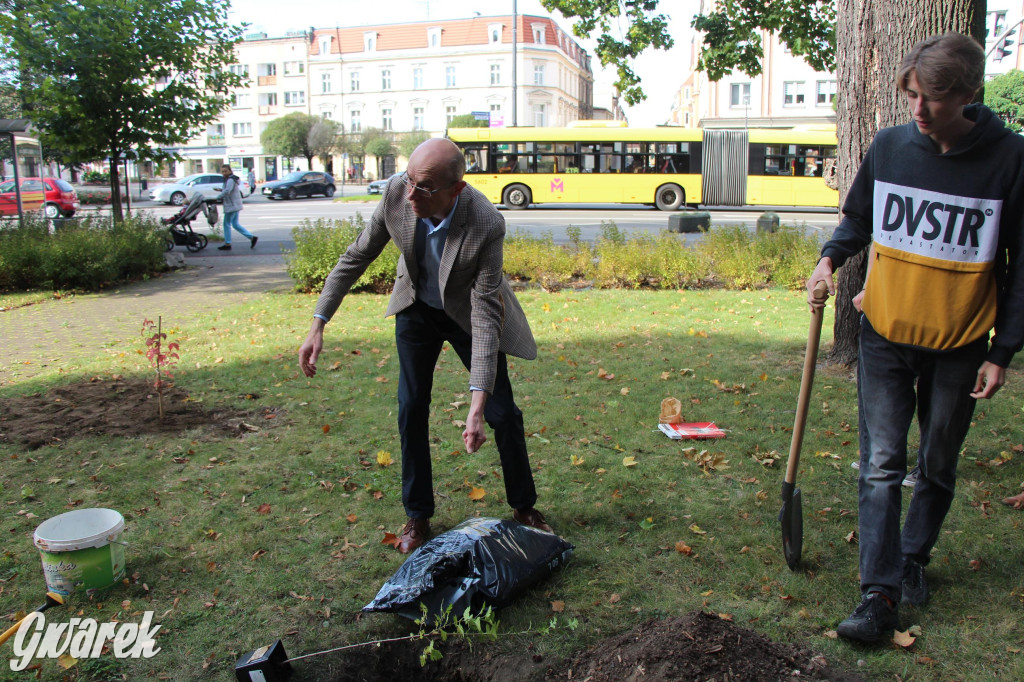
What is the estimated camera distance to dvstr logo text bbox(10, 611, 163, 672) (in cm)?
281

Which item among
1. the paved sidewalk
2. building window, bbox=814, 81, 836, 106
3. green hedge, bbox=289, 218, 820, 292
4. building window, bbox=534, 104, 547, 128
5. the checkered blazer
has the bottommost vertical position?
the paved sidewalk

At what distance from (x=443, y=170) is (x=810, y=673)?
2.12 m

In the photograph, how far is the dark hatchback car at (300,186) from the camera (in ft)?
135

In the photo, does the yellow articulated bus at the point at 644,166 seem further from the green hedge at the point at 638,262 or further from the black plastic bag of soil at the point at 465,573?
the black plastic bag of soil at the point at 465,573

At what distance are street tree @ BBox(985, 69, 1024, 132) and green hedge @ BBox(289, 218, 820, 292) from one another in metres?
41.7

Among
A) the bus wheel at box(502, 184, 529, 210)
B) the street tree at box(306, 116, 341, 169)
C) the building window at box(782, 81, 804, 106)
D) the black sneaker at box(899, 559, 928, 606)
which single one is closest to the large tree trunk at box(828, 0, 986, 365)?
the black sneaker at box(899, 559, 928, 606)

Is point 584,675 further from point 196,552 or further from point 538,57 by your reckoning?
point 538,57

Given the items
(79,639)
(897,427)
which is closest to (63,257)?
(79,639)

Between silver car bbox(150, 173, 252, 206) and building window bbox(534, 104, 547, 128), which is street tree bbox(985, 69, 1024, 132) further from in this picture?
building window bbox(534, 104, 547, 128)

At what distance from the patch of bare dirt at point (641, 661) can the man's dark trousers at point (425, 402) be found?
2.81 ft

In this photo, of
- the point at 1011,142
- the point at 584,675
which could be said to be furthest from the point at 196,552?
the point at 1011,142

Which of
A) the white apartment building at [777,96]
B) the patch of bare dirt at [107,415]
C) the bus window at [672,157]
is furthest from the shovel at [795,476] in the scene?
the white apartment building at [777,96]

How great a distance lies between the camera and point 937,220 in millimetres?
2605

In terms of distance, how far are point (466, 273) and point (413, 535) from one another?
1.27 meters
